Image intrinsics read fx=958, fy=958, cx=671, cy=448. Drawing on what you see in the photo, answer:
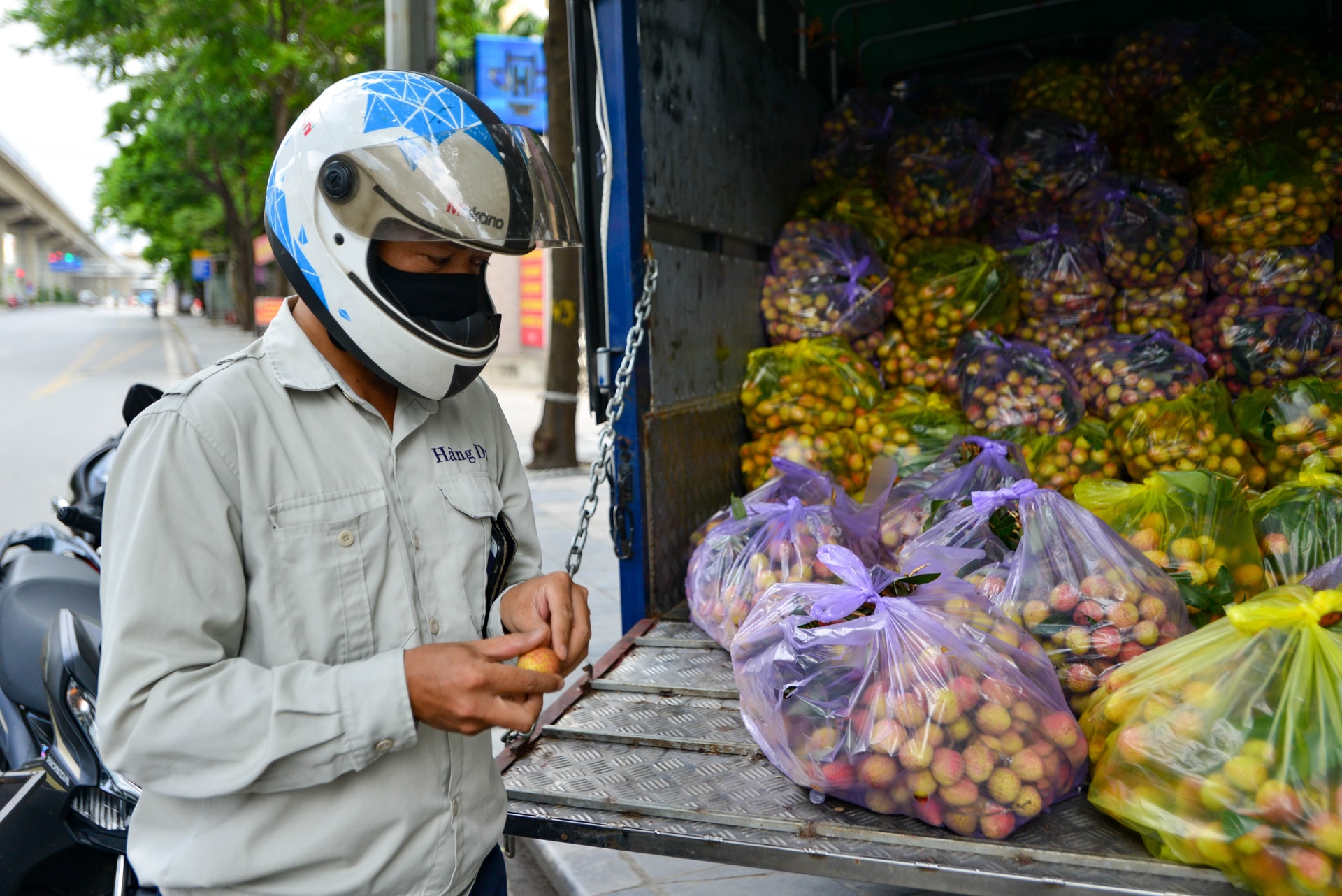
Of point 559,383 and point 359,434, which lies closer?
point 359,434

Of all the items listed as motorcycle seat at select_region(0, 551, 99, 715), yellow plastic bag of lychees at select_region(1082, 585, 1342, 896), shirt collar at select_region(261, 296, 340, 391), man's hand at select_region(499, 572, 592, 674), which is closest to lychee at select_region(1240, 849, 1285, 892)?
yellow plastic bag of lychees at select_region(1082, 585, 1342, 896)

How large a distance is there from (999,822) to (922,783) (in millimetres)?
159

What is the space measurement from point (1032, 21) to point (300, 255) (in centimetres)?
486

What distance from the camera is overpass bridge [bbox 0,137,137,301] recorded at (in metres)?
50.2

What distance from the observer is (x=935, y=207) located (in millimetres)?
4613

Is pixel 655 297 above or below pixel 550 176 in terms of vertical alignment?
below

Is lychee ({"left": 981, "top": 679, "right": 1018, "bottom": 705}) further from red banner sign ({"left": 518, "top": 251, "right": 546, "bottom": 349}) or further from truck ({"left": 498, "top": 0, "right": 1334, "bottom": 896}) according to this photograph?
red banner sign ({"left": 518, "top": 251, "right": 546, "bottom": 349})

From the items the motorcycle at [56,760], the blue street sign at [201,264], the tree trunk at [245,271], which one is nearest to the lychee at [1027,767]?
the motorcycle at [56,760]

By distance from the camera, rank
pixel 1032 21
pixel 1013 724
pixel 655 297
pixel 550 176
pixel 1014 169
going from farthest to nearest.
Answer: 1. pixel 1032 21
2. pixel 1014 169
3. pixel 655 297
4. pixel 1013 724
5. pixel 550 176

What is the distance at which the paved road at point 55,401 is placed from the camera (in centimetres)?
837

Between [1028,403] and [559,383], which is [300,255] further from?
[559,383]

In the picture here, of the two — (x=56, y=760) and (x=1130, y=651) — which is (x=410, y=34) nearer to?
(x=56, y=760)

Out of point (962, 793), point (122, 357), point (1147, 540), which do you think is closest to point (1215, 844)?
point (962, 793)

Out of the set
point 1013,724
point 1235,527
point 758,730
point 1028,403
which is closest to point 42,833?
point 758,730
